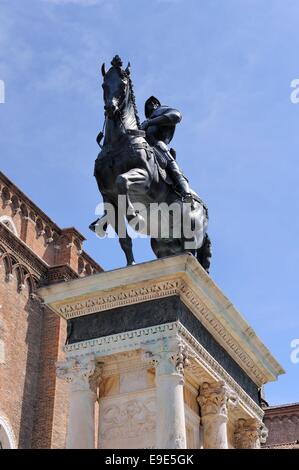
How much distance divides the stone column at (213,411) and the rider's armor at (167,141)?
6.89ft

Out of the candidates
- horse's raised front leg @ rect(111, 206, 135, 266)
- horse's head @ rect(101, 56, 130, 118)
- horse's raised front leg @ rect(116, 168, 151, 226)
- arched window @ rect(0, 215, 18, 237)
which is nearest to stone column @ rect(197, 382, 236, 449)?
Result: horse's raised front leg @ rect(111, 206, 135, 266)

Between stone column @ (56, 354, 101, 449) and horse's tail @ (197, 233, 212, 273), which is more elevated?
horse's tail @ (197, 233, 212, 273)

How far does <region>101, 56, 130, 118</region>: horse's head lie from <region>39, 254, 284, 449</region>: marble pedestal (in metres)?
1.96

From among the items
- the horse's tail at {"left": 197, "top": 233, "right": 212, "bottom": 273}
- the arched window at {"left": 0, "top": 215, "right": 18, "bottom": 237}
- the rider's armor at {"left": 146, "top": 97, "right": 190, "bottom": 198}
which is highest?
the arched window at {"left": 0, "top": 215, "right": 18, "bottom": 237}

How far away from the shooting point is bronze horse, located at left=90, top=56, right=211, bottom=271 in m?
8.27

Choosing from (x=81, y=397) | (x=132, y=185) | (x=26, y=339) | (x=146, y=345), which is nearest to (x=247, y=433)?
(x=146, y=345)

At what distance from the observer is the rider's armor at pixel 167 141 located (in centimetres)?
887

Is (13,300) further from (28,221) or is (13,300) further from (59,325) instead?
(28,221)

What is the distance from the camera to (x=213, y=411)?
8.16 m

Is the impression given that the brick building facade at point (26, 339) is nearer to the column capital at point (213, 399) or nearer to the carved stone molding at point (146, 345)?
the column capital at point (213, 399)

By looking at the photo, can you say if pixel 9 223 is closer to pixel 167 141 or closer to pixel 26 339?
pixel 26 339

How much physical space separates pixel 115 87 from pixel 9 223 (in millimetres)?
12019

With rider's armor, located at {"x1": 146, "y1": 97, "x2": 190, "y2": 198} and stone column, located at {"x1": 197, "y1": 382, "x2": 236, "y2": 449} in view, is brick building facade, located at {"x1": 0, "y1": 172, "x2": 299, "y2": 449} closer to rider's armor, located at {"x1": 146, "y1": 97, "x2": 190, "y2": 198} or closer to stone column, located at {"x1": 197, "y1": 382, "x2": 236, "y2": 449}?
rider's armor, located at {"x1": 146, "y1": 97, "x2": 190, "y2": 198}
